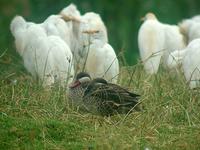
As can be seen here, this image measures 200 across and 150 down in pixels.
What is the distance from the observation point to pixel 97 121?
8109 millimetres

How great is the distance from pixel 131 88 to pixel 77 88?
96 cm

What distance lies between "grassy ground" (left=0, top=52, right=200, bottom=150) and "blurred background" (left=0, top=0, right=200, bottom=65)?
31.2 ft

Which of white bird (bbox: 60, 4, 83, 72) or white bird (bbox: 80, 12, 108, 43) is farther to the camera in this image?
white bird (bbox: 60, 4, 83, 72)

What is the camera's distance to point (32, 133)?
7.33 metres

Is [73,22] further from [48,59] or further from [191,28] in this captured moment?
[48,59]

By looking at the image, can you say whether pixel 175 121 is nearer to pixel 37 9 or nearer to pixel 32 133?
pixel 32 133

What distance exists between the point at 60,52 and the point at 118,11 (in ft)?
41.8

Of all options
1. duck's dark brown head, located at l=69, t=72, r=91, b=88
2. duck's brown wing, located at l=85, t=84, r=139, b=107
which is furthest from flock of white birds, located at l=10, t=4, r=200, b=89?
duck's brown wing, located at l=85, t=84, r=139, b=107

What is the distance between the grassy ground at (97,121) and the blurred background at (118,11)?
9.52 meters

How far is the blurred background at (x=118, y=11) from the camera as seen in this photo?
20.0 metres

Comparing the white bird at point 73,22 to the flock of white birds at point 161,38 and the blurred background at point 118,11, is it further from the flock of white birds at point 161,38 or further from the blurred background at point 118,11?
the blurred background at point 118,11

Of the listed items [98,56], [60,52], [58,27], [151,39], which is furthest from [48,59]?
[151,39]

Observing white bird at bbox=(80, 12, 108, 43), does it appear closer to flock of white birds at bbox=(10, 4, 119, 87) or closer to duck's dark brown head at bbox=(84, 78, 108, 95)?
flock of white birds at bbox=(10, 4, 119, 87)

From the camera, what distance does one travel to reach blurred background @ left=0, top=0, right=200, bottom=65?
65.5 ft
